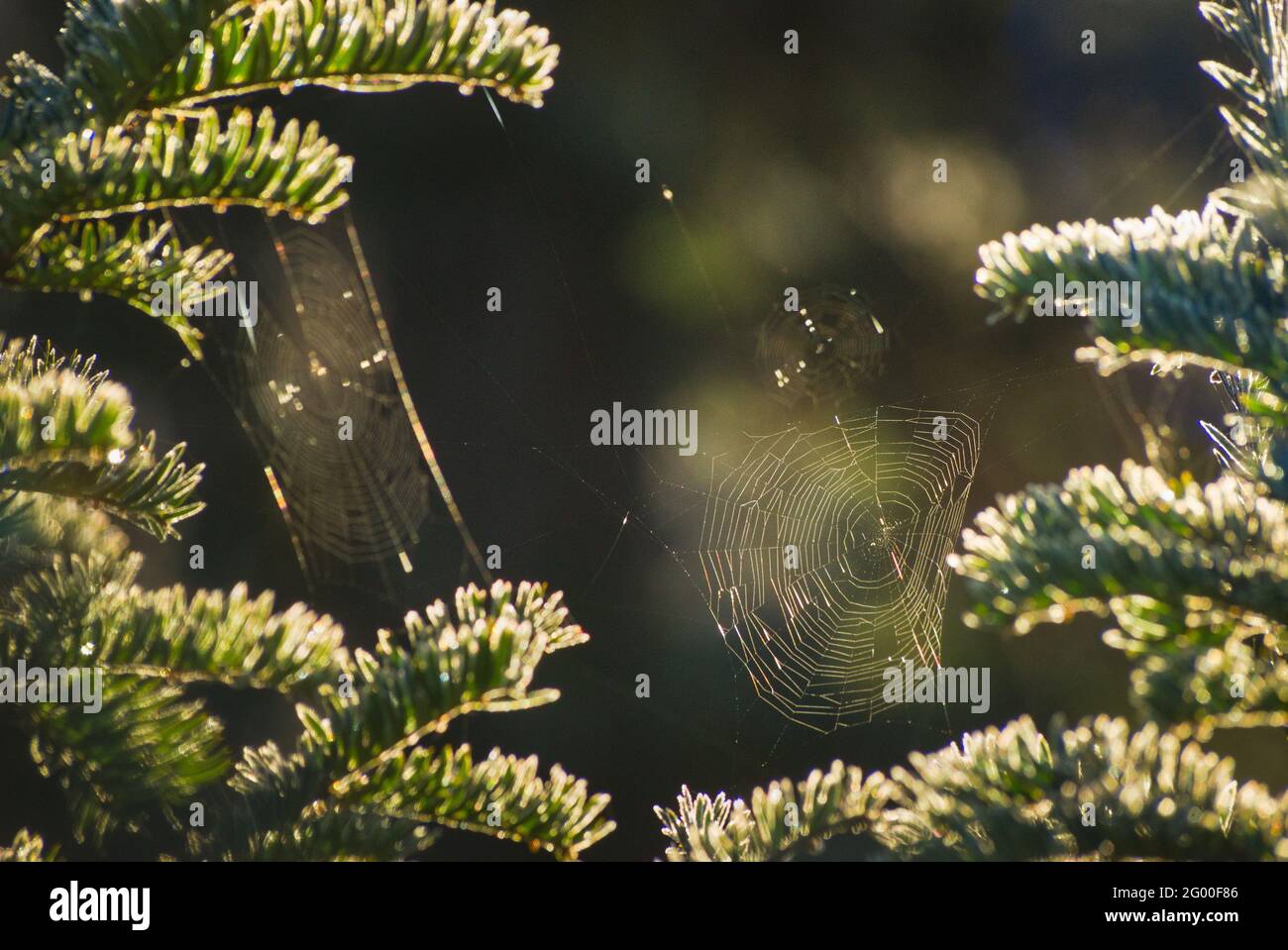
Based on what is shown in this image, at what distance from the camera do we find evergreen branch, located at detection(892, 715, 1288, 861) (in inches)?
19.9

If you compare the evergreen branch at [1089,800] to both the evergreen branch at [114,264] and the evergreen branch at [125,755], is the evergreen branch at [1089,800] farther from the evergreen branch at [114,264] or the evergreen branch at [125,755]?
the evergreen branch at [114,264]

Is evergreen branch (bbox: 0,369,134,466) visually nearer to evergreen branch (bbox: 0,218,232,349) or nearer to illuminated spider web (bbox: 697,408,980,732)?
evergreen branch (bbox: 0,218,232,349)

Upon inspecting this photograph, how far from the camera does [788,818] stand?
638mm

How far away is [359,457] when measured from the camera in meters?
2.25

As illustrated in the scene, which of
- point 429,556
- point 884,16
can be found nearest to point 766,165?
point 884,16

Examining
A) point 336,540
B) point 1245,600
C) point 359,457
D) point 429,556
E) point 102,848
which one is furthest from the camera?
point 429,556

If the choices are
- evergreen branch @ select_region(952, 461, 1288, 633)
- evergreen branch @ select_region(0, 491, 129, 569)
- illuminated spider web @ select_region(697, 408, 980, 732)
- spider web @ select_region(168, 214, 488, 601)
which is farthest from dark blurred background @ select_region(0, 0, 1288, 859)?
evergreen branch @ select_region(952, 461, 1288, 633)

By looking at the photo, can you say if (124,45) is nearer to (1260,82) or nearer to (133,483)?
(133,483)

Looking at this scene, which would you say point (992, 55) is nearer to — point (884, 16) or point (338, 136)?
point (884, 16)

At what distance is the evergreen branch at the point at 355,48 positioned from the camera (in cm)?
64

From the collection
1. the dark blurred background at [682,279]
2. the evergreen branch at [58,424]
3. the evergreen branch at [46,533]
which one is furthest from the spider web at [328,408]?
the evergreen branch at [58,424]

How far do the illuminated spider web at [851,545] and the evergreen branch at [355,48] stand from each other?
1.45m

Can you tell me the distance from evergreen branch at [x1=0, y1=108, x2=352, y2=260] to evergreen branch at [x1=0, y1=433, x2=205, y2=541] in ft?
0.49

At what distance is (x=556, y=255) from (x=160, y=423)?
1576 millimetres
